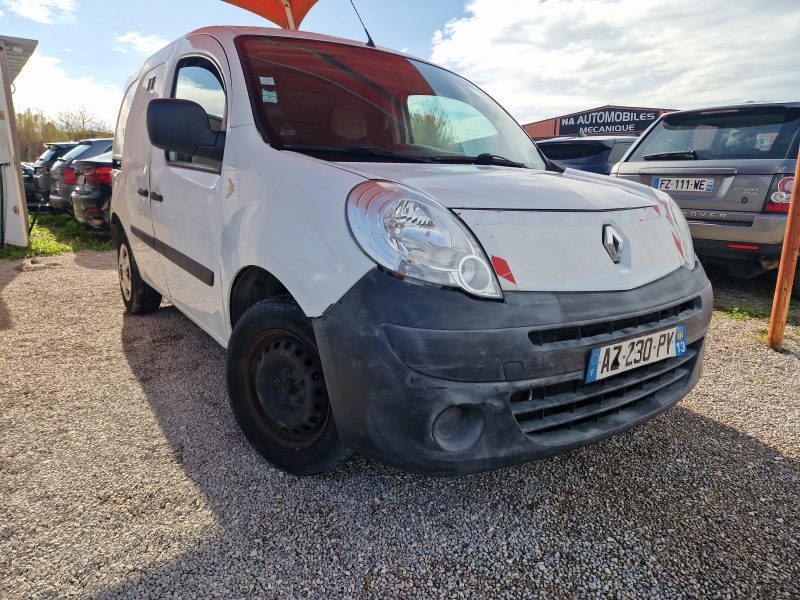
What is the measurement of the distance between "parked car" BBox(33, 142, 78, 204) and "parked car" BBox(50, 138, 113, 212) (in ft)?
4.50

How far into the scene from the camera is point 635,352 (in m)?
1.63

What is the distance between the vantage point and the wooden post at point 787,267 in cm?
307

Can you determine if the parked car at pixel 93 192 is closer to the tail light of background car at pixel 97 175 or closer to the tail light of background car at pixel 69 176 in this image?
the tail light of background car at pixel 97 175

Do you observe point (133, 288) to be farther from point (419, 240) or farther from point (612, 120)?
point (612, 120)

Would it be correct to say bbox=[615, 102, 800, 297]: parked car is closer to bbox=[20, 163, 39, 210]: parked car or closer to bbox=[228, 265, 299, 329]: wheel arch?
bbox=[228, 265, 299, 329]: wheel arch

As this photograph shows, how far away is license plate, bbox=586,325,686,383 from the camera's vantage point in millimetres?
1529

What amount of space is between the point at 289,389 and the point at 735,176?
3930mm

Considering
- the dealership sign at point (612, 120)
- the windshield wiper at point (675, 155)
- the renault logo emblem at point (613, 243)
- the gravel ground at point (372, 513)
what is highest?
the dealership sign at point (612, 120)

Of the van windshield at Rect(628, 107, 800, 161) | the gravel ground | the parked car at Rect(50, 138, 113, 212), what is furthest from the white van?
the parked car at Rect(50, 138, 113, 212)

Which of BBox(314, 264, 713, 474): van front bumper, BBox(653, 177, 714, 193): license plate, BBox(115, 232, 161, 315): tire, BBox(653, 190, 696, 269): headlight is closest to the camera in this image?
BBox(314, 264, 713, 474): van front bumper

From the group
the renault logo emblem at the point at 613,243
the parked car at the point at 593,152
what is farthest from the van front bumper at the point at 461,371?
the parked car at the point at 593,152

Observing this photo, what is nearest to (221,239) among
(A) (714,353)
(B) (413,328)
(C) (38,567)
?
(B) (413,328)

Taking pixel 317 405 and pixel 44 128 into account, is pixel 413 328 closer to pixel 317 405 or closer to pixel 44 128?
pixel 317 405

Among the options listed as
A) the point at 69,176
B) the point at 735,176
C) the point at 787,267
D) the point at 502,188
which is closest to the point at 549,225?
the point at 502,188
